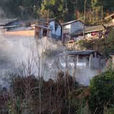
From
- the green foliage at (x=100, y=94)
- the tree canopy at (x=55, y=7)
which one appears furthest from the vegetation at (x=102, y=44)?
the green foliage at (x=100, y=94)

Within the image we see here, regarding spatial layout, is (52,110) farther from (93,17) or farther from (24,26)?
(93,17)

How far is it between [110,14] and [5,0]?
655 inches

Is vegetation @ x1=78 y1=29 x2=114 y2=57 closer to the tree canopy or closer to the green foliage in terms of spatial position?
the tree canopy

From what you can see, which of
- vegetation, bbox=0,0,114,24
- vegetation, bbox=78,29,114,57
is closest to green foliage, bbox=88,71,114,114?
vegetation, bbox=78,29,114,57

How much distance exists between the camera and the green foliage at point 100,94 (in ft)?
29.1

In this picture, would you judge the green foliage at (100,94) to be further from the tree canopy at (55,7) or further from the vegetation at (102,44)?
the tree canopy at (55,7)

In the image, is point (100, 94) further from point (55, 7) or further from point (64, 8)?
point (64, 8)

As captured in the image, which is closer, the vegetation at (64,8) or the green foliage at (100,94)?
the green foliage at (100,94)

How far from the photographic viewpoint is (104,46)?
1037 inches

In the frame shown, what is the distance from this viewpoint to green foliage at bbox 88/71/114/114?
29.1 feet

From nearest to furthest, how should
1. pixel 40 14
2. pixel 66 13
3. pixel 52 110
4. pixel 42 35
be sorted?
pixel 52 110 < pixel 42 35 < pixel 66 13 < pixel 40 14

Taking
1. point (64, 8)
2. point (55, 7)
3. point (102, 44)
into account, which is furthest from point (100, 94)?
point (64, 8)

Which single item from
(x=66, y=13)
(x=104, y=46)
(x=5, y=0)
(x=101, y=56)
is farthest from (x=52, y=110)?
(x=5, y=0)

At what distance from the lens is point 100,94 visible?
29.9 ft
